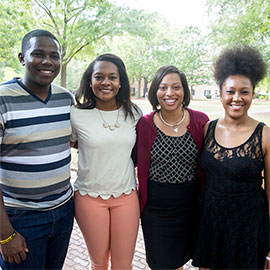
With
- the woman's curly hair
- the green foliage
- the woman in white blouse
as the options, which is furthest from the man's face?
the green foliage

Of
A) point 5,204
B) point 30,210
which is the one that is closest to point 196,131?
point 30,210

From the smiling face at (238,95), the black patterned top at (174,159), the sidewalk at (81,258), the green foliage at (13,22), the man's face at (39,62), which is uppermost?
the green foliage at (13,22)

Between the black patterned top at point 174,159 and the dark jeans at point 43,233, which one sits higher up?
the black patterned top at point 174,159

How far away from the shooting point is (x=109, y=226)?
235 centimetres

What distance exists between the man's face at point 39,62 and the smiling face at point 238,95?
152cm

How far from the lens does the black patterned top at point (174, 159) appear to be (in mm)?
2361

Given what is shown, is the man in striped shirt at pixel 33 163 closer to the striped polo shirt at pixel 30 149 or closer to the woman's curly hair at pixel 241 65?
the striped polo shirt at pixel 30 149

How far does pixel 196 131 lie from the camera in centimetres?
242

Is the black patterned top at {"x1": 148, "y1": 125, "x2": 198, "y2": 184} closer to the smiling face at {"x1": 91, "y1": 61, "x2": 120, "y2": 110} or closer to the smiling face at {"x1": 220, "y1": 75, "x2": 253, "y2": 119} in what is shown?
the smiling face at {"x1": 220, "y1": 75, "x2": 253, "y2": 119}

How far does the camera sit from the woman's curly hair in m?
2.16

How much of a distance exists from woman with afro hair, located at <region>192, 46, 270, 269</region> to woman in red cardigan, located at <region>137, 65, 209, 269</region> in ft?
0.67

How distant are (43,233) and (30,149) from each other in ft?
2.25

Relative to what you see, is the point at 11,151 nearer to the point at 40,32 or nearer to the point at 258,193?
the point at 40,32

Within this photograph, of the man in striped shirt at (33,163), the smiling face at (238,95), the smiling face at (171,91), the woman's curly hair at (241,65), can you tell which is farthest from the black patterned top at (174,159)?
the man in striped shirt at (33,163)
